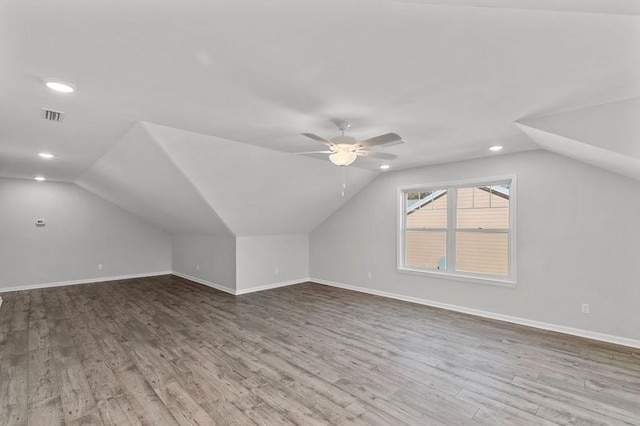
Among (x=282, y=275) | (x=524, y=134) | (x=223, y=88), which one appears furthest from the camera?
(x=282, y=275)

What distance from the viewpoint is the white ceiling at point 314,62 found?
1478 millimetres

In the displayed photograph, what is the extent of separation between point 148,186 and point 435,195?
5.04m

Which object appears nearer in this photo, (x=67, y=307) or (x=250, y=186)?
(x=250, y=186)

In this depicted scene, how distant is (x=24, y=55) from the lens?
1.93 metres

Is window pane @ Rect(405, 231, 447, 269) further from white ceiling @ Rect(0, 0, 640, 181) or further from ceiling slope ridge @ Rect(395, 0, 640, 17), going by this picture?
ceiling slope ridge @ Rect(395, 0, 640, 17)

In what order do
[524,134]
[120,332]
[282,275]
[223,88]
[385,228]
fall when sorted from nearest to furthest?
[223,88]
[524,134]
[120,332]
[385,228]
[282,275]

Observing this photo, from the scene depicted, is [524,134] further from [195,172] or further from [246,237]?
[246,237]

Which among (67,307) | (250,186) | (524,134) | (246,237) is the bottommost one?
(67,307)

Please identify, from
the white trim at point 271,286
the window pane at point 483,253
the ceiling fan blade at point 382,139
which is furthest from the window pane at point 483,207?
the white trim at point 271,286

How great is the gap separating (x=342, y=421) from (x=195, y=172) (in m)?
3.40

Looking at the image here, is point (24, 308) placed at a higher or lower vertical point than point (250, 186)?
lower

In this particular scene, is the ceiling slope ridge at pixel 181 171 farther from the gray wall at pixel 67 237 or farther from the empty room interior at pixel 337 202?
the gray wall at pixel 67 237

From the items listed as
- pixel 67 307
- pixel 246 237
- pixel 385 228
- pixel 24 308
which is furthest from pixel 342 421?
pixel 24 308

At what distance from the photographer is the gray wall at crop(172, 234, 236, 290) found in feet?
20.5
